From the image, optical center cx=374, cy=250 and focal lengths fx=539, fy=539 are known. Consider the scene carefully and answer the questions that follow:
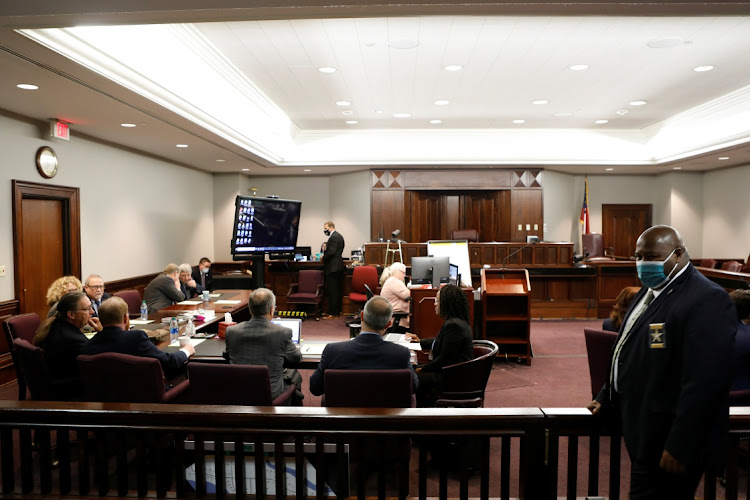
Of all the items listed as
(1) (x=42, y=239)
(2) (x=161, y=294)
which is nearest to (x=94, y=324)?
(2) (x=161, y=294)

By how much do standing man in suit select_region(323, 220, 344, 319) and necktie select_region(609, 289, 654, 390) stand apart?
7.44m

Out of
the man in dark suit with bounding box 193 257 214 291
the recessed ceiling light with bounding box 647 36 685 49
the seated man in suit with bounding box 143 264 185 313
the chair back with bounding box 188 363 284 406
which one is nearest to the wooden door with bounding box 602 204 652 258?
the recessed ceiling light with bounding box 647 36 685 49

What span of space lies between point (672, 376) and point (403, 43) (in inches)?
191

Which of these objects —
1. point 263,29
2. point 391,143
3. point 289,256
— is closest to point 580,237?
point 391,143

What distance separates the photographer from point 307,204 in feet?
42.1

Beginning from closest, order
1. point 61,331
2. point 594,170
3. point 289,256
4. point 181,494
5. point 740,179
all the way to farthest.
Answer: point 181,494 < point 61,331 < point 289,256 < point 740,179 < point 594,170

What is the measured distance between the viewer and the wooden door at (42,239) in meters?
5.93

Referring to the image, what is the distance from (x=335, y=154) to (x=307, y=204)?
204 cm

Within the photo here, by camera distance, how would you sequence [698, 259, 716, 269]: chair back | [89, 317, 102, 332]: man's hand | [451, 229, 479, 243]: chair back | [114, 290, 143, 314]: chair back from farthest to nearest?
[451, 229, 479, 243]: chair back < [698, 259, 716, 269]: chair back < [114, 290, 143, 314]: chair back < [89, 317, 102, 332]: man's hand

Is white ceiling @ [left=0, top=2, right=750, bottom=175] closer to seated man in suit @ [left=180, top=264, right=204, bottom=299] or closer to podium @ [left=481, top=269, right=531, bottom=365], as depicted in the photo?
seated man in suit @ [left=180, top=264, right=204, bottom=299]

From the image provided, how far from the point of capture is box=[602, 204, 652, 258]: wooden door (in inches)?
511

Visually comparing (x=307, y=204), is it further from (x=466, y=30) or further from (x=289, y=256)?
(x=466, y=30)

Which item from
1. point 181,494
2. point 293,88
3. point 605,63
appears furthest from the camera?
point 293,88

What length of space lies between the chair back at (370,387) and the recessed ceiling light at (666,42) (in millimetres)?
4973
